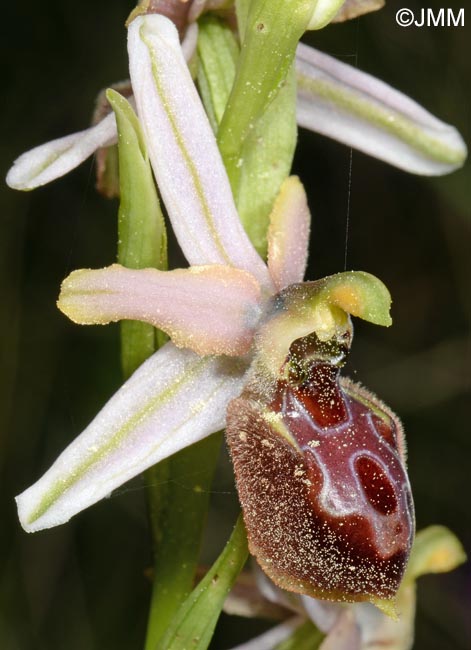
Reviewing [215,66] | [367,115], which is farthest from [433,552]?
[215,66]

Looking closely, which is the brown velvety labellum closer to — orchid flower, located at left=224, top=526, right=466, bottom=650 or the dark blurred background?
orchid flower, located at left=224, top=526, right=466, bottom=650

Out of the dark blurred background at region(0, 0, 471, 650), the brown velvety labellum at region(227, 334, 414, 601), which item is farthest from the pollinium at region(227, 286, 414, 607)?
the dark blurred background at region(0, 0, 471, 650)

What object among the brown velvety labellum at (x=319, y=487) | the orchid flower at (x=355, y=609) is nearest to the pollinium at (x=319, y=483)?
the brown velvety labellum at (x=319, y=487)

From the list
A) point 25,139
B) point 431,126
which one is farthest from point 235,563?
point 25,139

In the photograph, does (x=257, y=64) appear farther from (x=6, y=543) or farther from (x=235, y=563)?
(x=6, y=543)

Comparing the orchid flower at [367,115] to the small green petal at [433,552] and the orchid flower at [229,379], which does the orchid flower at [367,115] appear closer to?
the orchid flower at [229,379]

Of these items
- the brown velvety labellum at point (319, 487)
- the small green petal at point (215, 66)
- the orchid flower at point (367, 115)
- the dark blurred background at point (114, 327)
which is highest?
the small green petal at point (215, 66)
